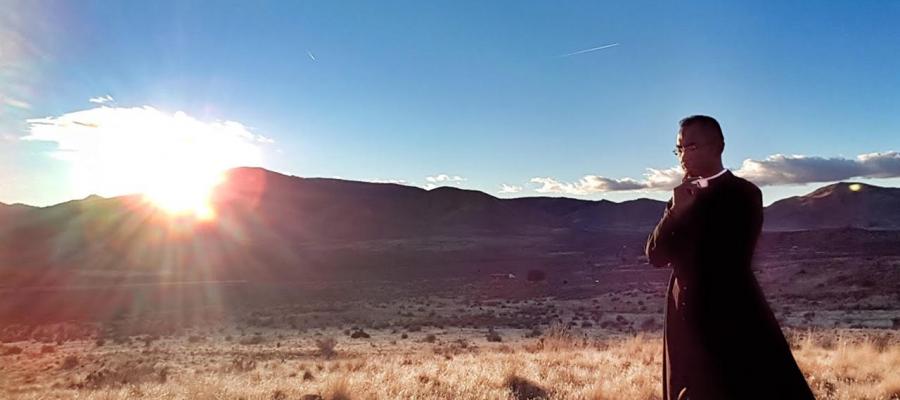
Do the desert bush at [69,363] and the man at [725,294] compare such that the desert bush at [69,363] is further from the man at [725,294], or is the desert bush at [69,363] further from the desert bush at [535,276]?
the desert bush at [535,276]

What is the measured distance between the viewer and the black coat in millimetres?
2848

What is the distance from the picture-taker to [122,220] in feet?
287

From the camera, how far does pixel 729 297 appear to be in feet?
9.43

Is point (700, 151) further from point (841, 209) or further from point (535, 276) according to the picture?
point (841, 209)

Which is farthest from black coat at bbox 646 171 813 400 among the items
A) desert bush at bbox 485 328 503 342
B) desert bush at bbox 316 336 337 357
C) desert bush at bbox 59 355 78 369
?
desert bush at bbox 485 328 503 342

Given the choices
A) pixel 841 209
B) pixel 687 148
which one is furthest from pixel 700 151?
pixel 841 209

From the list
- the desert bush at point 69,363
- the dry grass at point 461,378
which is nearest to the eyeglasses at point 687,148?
the dry grass at point 461,378

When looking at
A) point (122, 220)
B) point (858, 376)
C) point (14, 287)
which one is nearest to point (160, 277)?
point (14, 287)

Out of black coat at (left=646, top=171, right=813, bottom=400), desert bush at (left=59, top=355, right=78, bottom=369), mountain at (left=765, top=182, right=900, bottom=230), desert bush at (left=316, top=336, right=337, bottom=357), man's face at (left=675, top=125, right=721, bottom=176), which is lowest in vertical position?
desert bush at (left=59, top=355, right=78, bottom=369)

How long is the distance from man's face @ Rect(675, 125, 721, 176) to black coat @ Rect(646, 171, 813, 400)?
0.37ft

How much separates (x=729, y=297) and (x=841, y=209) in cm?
14404

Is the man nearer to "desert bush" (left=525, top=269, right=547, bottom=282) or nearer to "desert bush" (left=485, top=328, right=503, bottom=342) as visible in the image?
"desert bush" (left=485, top=328, right=503, bottom=342)

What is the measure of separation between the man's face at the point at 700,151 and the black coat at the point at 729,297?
112mm

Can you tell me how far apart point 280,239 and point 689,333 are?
318 feet
